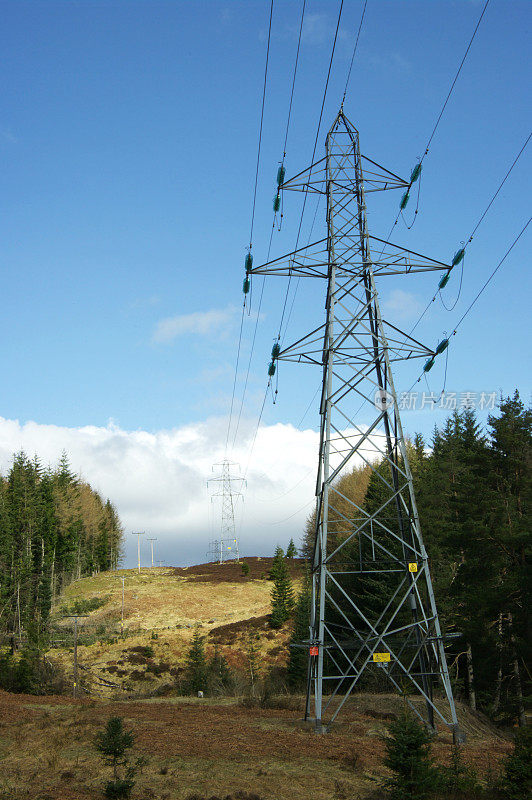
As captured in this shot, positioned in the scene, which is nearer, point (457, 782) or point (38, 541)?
point (457, 782)

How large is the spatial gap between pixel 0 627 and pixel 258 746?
45.0m

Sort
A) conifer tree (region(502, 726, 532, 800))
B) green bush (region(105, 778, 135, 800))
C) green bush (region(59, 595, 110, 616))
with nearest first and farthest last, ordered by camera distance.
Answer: conifer tree (region(502, 726, 532, 800)) < green bush (region(105, 778, 135, 800)) < green bush (region(59, 595, 110, 616))

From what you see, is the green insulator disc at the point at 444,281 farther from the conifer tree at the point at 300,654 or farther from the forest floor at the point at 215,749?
the conifer tree at the point at 300,654

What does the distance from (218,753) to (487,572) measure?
735 inches

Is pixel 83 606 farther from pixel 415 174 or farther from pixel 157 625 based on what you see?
pixel 415 174

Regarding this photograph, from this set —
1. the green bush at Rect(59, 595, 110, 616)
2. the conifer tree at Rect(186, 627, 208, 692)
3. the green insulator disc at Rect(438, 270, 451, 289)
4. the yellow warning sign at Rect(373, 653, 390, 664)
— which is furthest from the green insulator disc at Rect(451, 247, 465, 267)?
the green bush at Rect(59, 595, 110, 616)

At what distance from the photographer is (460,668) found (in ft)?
109

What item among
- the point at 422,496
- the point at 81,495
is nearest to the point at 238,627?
the point at 422,496

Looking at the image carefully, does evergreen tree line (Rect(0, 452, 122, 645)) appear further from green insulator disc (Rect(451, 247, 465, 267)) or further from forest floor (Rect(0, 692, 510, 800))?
green insulator disc (Rect(451, 247, 465, 267))

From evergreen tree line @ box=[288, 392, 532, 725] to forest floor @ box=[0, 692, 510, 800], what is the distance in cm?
849

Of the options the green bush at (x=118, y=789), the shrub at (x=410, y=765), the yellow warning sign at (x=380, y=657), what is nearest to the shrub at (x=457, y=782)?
the shrub at (x=410, y=765)

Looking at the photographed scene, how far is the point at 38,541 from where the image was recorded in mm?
65188

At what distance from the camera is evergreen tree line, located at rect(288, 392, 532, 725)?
82.4ft

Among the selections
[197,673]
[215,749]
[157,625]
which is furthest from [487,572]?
[157,625]
